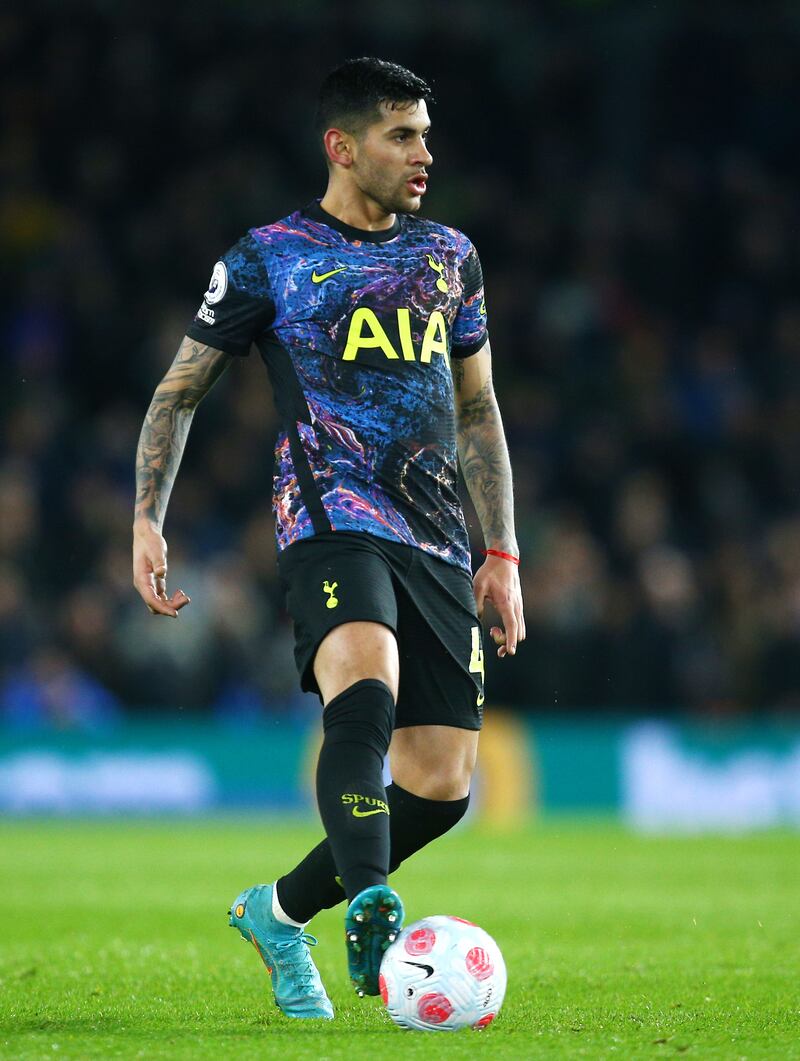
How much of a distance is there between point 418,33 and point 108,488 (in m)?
6.73

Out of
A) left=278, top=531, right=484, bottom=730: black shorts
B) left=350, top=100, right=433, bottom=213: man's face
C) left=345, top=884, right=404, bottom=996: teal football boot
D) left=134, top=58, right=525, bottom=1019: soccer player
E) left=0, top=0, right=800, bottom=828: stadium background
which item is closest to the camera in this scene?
left=345, top=884, right=404, bottom=996: teal football boot

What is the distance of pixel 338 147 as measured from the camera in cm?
486

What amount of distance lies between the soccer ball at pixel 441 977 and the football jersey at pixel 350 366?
0.99 meters

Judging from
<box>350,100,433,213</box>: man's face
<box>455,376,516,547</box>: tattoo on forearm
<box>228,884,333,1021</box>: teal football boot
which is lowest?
<box>228,884,333,1021</box>: teal football boot

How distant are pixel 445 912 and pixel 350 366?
364 cm

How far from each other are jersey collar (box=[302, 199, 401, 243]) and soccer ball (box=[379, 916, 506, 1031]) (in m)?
1.76

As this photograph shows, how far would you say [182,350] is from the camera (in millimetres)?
4848

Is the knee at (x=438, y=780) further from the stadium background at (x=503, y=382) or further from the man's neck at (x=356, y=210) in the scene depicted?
the stadium background at (x=503, y=382)

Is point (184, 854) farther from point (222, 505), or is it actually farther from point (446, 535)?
point (446, 535)

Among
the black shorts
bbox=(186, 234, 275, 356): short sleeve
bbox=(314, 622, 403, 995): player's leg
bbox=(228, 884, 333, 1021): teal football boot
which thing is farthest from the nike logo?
bbox=(228, 884, 333, 1021): teal football boot

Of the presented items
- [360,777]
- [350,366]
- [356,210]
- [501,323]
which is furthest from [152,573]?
[501,323]

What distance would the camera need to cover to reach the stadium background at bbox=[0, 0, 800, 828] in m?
13.9

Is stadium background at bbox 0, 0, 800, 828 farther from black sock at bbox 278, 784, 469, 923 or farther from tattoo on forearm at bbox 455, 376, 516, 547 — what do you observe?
black sock at bbox 278, 784, 469, 923

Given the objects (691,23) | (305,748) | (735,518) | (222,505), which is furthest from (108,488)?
(691,23)
